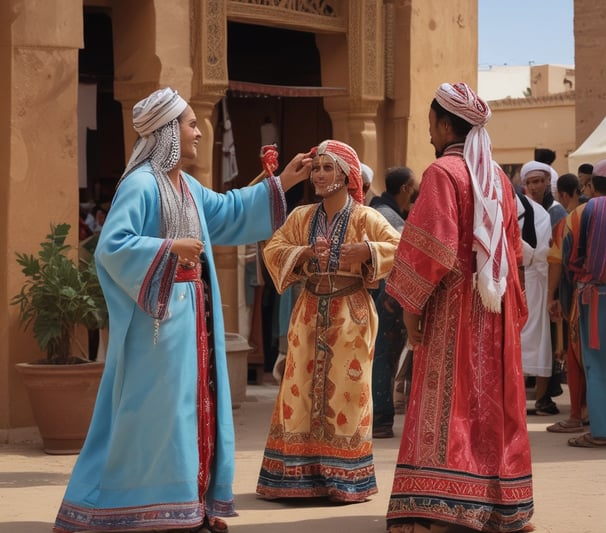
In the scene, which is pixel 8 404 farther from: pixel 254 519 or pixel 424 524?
pixel 424 524

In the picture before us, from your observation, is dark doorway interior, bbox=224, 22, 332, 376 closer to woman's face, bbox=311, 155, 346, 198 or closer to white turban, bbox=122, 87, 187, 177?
woman's face, bbox=311, 155, 346, 198

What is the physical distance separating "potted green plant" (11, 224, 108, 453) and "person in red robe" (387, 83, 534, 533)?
3168mm

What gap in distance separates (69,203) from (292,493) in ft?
10.2

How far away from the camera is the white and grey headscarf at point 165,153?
19.0 feet

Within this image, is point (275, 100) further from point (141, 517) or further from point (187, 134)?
point (141, 517)

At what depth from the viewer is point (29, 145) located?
8.77 metres

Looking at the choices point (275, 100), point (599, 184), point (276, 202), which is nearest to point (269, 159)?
point (276, 202)

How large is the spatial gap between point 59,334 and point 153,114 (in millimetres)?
3034

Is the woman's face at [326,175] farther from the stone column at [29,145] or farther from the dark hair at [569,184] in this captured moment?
the dark hair at [569,184]

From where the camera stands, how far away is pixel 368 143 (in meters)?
11.7

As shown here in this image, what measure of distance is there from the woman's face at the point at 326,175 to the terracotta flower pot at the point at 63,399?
2270 millimetres

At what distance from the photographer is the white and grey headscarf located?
5785 millimetres

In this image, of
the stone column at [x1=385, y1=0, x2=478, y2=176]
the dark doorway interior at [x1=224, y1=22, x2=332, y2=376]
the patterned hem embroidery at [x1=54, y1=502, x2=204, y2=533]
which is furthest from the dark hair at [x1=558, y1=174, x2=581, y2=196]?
the patterned hem embroidery at [x1=54, y1=502, x2=204, y2=533]

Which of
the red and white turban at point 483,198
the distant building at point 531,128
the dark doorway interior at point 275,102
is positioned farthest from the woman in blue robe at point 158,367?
the distant building at point 531,128
